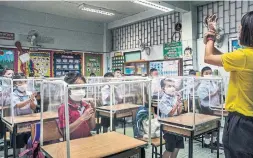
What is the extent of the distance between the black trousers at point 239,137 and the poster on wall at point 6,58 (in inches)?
255

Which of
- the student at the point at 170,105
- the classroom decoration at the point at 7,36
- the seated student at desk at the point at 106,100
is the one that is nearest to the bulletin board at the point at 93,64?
the classroom decoration at the point at 7,36

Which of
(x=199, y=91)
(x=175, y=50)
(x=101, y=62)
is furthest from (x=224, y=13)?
(x=101, y=62)

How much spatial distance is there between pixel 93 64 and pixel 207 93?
5.59 m

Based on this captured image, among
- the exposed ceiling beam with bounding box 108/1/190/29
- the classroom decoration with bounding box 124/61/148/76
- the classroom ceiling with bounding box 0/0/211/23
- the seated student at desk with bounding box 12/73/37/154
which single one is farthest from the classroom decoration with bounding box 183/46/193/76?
the seated student at desk with bounding box 12/73/37/154

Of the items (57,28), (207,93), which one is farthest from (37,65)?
(207,93)

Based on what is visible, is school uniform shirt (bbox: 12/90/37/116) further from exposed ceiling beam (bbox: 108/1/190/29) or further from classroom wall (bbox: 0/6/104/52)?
classroom wall (bbox: 0/6/104/52)

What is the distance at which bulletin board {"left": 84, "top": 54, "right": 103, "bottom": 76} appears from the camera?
8.00 m

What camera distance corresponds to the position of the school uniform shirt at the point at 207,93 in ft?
10.8

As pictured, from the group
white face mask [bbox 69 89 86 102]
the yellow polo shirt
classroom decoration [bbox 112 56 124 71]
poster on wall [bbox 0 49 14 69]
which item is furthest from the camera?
classroom decoration [bbox 112 56 124 71]

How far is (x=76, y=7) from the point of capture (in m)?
6.27

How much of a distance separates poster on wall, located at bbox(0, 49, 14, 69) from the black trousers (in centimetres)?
647

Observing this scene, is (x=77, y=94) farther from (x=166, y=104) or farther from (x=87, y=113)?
(x=166, y=104)

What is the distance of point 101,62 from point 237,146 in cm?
750

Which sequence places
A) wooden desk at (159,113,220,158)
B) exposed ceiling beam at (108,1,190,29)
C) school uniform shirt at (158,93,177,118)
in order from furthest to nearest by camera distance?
exposed ceiling beam at (108,1,190,29) → school uniform shirt at (158,93,177,118) → wooden desk at (159,113,220,158)
